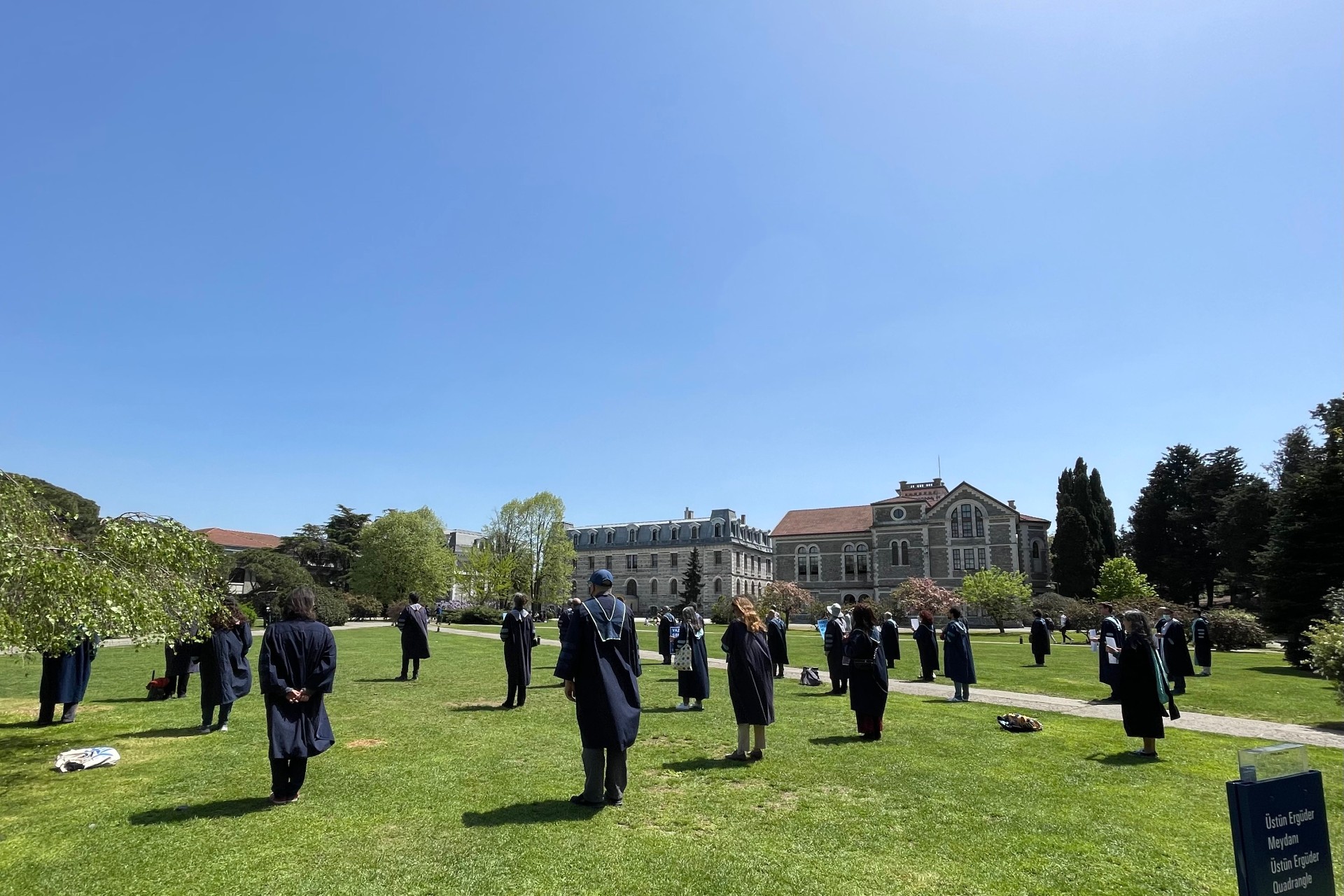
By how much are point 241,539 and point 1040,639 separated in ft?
328

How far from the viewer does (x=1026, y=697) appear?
14633 millimetres

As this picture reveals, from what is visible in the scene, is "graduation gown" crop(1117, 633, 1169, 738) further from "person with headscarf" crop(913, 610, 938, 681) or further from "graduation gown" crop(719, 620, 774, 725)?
"person with headscarf" crop(913, 610, 938, 681)

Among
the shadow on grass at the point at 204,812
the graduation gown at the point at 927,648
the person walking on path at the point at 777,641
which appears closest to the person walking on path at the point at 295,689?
the shadow on grass at the point at 204,812

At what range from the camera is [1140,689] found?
27.9 ft

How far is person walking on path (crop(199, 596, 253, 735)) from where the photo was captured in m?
9.84

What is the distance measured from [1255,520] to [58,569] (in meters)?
60.2

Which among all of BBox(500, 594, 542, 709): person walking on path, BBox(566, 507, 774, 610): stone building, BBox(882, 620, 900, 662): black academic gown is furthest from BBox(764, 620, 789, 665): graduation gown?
BBox(566, 507, 774, 610): stone building

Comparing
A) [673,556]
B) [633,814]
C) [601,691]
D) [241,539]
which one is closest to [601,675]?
[601,691]

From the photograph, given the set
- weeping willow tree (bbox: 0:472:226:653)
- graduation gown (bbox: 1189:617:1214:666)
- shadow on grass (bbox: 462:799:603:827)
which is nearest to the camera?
shadow on grass (bbox: 462:799:603:827)

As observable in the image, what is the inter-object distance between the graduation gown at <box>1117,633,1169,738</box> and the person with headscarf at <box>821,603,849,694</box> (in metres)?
6.30

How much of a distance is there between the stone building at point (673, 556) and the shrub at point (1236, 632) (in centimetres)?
5645

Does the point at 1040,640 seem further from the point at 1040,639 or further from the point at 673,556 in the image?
the point at 673,556

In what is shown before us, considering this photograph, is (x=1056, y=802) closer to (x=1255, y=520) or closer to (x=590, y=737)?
(x=590, y=737)

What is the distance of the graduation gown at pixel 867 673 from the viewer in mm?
9328
